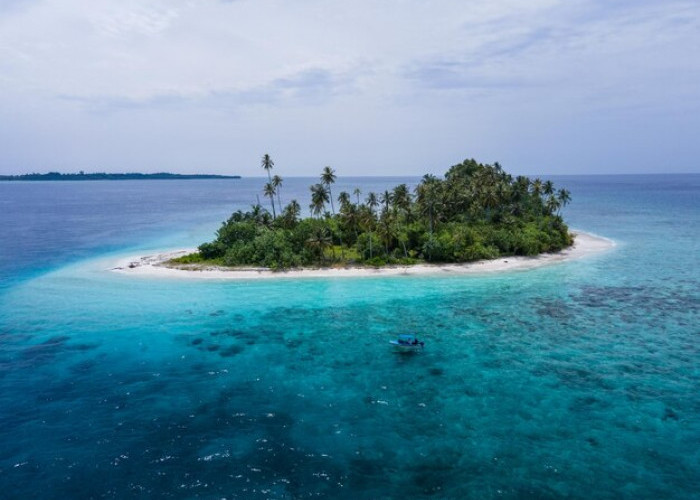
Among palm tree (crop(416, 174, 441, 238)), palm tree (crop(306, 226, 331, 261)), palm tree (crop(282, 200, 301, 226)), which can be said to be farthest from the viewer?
palm tree (crop(282, 200, 301, 226))

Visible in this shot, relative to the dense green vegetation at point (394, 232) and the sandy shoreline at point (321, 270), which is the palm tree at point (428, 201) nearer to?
the dense green vegetation at point (394, 232)

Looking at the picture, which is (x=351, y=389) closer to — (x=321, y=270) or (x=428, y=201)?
(x=321, y=270)

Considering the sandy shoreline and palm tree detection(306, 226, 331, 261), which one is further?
palm tree detection(306, 226, 331, 261)

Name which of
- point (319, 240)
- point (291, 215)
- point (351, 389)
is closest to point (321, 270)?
point (319, 240)

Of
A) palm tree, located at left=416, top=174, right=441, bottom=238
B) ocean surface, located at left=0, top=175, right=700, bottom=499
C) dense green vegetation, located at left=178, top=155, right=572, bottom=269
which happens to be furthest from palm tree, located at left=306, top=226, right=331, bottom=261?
palm tree, located at left=416, top=174, right=441, bottom=238

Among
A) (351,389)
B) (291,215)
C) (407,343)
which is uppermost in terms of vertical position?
(291,215)

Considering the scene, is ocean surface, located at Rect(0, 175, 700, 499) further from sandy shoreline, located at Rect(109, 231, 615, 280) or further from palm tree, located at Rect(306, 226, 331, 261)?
palm tree, located at Rect(306, 226, 331, 261)
